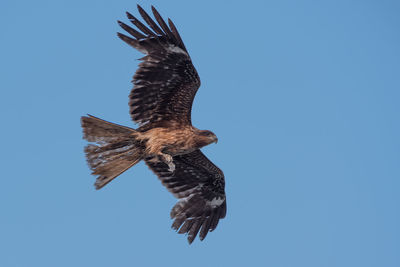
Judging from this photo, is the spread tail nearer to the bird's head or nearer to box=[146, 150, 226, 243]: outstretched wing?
the bird's head

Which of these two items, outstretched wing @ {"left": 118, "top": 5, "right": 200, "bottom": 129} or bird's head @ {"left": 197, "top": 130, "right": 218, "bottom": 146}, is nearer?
outstretched wing @ {"left": 118, "top": 5, "right": 200, "bottom": 129}

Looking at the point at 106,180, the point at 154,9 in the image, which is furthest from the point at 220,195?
the point at 154,9

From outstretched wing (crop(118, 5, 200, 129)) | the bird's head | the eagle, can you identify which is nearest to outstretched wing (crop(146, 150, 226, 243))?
the eagle

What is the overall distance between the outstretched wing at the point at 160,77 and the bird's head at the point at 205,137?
38 centimetres

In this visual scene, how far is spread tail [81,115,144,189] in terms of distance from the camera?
11.1 m

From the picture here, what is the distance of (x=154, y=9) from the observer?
36.7 ft

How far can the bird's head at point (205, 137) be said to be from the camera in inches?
Answer: 473

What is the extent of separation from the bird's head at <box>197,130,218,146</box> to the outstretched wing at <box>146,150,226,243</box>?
0.92 metres

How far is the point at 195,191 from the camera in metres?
13.6

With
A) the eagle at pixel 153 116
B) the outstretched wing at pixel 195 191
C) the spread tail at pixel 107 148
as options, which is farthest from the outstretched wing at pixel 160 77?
the outstretched wing at pixel 195 191

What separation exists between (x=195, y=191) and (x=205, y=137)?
1.95 m

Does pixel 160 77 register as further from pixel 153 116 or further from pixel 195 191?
pixel 195 191

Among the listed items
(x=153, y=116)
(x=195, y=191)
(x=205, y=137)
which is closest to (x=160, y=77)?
(x=153, y=116)

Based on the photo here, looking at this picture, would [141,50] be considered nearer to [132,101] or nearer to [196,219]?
[132,101]
